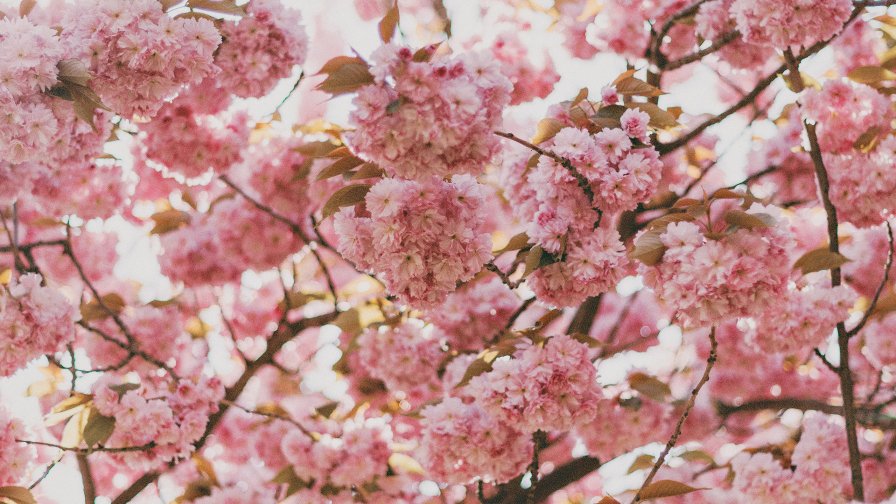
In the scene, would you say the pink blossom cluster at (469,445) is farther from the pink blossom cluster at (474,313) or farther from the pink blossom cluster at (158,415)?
the pink blossom cluster at (158,415)

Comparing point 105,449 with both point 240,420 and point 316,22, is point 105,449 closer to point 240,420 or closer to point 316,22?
point 240,420

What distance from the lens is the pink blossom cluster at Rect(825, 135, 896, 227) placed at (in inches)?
106

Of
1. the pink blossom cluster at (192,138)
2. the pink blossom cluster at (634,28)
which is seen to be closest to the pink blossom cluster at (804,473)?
the pink blossom cluster at (634,28)

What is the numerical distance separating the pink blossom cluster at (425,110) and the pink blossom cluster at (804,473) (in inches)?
62.3

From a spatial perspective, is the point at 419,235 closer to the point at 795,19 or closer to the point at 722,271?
the point at 722,271

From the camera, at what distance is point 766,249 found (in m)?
1.97

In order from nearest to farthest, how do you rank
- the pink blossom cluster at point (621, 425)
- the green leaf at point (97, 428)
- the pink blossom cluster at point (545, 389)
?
the pink blossom cluster at point (545, 389)
the green leaf at point (97, 428)
the pink blossom cluster at point (621, 425)

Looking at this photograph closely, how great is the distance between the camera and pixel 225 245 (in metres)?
3.84

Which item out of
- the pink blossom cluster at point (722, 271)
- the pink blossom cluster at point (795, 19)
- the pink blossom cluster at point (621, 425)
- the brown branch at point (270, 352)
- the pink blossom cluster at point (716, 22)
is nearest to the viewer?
the pink blossom cluster at point (722, 271)

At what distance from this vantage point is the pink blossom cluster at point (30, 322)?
2570 mm

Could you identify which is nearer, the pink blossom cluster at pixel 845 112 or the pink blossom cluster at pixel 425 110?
the pink blossom cluster at pixel 425 110

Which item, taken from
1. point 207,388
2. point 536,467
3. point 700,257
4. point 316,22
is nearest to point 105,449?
point 207,388

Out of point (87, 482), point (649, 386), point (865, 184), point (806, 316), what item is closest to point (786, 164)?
point (865, 184)

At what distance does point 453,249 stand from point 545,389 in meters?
0.50
